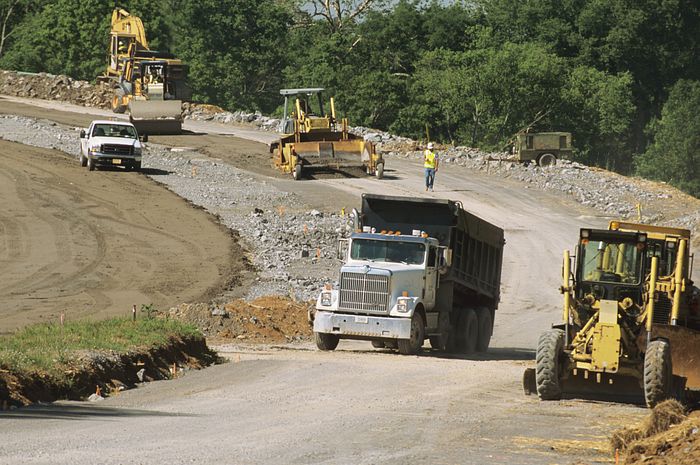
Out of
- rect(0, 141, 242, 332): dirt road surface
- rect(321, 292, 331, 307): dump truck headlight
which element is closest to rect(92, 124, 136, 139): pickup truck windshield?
rect(0, 141, 242, 332): dirt road surface

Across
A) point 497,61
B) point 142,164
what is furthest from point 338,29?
point 142,164

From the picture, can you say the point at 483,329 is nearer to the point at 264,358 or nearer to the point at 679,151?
the point at 264,358

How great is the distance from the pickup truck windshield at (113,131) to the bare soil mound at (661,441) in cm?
3721

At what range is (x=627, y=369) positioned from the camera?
17969 mm

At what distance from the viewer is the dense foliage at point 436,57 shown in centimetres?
8281

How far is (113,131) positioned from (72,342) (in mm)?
31213

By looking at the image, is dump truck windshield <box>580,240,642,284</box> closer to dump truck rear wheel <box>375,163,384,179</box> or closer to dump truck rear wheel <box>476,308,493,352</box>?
dump truck rear wheel <box>476,308,493,352</box>

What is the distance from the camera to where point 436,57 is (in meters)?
88.0

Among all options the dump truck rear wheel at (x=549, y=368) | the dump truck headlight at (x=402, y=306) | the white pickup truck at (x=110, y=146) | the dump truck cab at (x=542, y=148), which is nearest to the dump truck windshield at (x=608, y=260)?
the dump truck rear wheel at (x=549, y=368)

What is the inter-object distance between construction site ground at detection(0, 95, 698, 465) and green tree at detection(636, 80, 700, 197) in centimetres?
4081

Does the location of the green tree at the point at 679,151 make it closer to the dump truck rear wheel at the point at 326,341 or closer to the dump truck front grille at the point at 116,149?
the dump truck front grille at the point at 116,149

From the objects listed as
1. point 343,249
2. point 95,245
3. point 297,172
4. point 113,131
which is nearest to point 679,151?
point 297,172

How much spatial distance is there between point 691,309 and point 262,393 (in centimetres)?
705

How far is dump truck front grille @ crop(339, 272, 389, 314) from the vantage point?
24.0 meters
